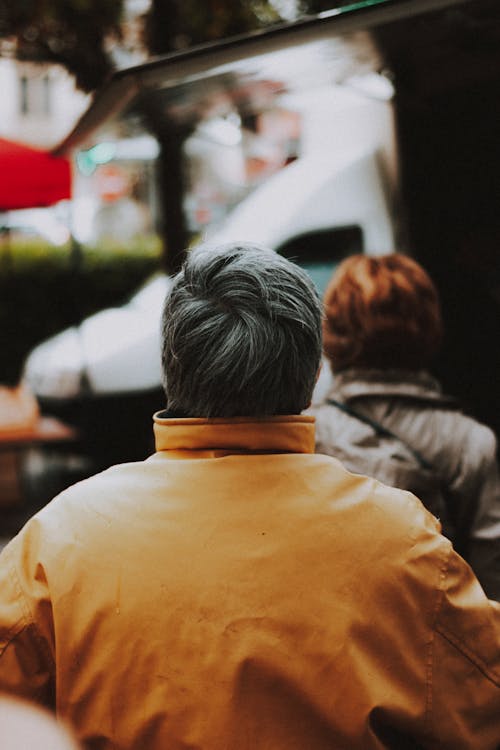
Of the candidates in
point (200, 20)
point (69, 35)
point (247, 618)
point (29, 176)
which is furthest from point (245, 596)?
point (69, 35)

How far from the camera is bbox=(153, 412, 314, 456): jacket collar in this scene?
1.58 m

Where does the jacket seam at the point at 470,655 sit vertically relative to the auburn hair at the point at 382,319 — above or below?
below

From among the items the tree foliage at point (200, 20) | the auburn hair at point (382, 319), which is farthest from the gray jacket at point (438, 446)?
the tree foliage at point (200, 20)

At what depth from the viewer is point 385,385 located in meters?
2.72

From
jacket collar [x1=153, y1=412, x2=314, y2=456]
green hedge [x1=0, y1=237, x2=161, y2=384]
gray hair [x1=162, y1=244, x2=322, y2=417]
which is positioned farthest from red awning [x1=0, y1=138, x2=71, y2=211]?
green hedge [x1=0, y1=237, x2=161, y2=384]

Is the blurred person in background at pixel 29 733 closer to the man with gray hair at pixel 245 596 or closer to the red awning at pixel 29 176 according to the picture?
the man with gray hair at pixel 245 596

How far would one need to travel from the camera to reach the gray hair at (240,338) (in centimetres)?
158

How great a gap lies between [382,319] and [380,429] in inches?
13.9

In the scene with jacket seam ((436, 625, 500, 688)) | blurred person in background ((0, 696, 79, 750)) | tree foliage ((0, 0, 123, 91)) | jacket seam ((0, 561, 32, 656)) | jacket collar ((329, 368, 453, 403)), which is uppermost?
tree foliage ((0, 0, 123, 91))

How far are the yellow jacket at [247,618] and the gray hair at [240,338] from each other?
0.08m

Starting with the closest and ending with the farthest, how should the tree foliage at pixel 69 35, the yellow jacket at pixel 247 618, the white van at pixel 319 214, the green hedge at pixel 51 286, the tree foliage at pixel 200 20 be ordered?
the yellow jacket at pixel 247 618 → the white van at pixel 319 214 → the tree foliage at pixel 200 20 → the tree foliage at pixel 69 35 → the green hedge at pixel 51 286

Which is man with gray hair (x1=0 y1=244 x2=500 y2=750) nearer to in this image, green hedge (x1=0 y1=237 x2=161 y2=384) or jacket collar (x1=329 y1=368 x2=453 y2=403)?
jacket collar (x1=329 y1=368 x2=453 y2=403)

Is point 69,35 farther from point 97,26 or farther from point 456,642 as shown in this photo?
point 456,642

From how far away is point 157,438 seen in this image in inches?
65.3
